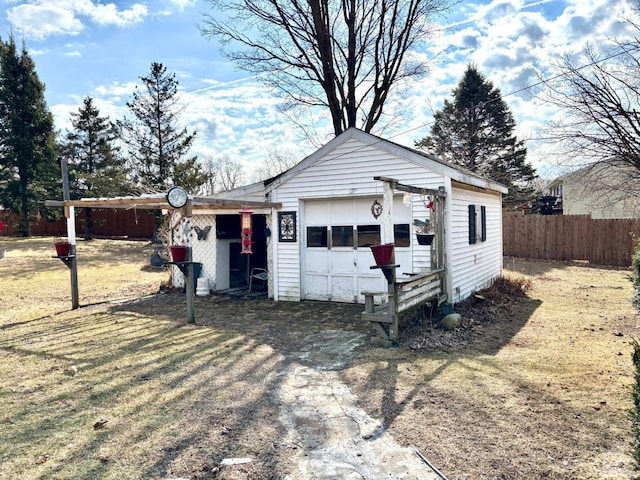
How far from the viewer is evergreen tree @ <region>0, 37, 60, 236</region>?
72.6 feet

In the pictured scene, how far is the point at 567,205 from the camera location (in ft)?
78.0

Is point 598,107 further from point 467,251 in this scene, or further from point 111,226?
point 111,226

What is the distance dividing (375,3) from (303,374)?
588 inches

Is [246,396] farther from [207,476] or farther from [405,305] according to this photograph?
[405,305]

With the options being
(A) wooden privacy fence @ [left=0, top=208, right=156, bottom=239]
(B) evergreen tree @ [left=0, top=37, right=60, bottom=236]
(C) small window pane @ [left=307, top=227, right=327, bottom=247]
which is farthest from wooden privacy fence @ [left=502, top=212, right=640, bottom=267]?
(B) evergreen tree @ [left=0, top=37, right=60, bottom=236]

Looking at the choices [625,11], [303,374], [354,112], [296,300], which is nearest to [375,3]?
[354,112]

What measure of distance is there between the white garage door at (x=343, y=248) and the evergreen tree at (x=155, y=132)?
12737mm

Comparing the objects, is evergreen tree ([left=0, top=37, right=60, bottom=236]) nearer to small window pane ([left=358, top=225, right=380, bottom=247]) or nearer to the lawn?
the lawn

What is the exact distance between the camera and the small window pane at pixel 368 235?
8.45 meters

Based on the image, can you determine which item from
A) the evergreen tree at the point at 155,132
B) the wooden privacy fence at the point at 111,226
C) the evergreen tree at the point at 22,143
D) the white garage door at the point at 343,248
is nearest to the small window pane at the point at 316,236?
the white garage door at the point at 343,248

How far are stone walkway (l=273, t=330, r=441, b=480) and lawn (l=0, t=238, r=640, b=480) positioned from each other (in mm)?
106

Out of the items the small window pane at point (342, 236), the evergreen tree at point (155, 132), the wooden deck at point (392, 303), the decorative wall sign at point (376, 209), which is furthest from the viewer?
the evergreen tree at point (155, 132)

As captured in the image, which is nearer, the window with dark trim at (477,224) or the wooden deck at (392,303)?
the wooden deck at (392,303)

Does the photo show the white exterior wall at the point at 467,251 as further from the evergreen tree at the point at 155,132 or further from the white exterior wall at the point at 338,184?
the evergreen tree at the point at 155,132
